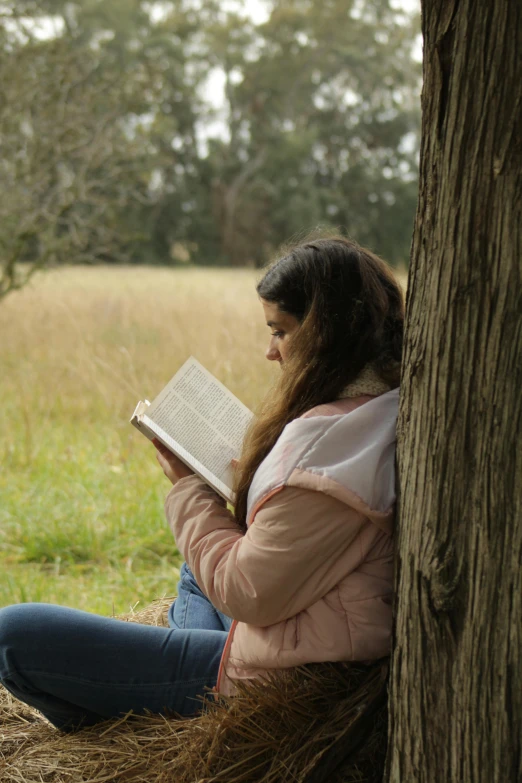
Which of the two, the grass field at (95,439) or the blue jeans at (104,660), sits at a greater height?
the blue jeans at (104,660)

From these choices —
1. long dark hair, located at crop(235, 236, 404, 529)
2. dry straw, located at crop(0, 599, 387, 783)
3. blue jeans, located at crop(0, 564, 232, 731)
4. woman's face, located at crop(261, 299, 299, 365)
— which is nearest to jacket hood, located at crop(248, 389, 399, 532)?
long dark hair, located at crop(235, 236, 404, 529)

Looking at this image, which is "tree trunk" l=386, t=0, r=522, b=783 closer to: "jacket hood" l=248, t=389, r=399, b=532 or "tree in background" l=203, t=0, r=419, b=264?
"jacket hood" l=248, t=389, r=399, b=532

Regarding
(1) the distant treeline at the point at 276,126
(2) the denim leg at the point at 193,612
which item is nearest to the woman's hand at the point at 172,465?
(2) the denim leg at the point at 193,612

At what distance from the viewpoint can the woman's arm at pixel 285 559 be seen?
162 cm

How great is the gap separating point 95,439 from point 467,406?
4150 mm

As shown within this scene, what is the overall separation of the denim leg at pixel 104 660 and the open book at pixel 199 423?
38 cm

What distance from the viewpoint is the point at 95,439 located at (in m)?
5.38

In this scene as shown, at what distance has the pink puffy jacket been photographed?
5.32 feet

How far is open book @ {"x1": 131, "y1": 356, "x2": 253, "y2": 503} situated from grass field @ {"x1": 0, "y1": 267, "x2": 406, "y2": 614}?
1.55m

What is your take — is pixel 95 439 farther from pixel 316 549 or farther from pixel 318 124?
pixel 318 124

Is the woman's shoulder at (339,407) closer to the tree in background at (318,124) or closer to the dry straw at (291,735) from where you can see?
the dry straw at (291,735)

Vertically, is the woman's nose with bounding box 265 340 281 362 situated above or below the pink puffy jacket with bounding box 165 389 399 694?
above

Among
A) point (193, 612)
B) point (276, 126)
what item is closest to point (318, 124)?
point (276, 126)

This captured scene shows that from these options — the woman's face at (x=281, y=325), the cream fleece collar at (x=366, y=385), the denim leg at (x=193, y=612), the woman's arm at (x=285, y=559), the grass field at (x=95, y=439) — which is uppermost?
the woman's face at (x=281, y=325)
